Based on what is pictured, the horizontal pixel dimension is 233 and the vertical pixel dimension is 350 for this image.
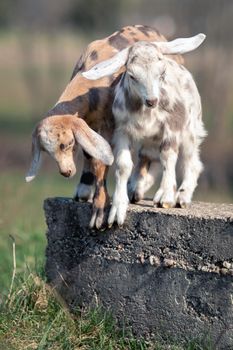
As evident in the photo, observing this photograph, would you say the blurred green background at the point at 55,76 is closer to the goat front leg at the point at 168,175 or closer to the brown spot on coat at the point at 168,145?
the goat front leg at the point at 168,175

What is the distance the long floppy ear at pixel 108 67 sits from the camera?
22.7ft

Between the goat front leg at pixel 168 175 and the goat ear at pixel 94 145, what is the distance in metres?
0.40

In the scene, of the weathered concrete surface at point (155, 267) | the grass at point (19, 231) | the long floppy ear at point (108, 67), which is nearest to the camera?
the weathered concrete surface at point (155, 267)

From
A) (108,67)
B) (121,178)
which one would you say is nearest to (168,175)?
(121,178)

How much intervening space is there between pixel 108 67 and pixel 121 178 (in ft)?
2.46

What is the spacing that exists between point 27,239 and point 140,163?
8.68 ft

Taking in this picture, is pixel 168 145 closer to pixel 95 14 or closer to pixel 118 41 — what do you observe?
pixel 118 41

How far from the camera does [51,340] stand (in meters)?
6.69

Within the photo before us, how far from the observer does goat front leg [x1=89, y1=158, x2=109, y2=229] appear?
6.98 metres

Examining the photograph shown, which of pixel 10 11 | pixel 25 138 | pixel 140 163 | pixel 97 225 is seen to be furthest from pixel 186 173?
pixel 10 11

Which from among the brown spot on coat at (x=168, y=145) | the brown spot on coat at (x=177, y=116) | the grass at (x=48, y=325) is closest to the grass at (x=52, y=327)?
the grass at (x=48, y=325)

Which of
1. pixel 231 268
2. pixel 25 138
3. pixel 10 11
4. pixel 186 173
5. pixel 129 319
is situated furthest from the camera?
pixel 10 11

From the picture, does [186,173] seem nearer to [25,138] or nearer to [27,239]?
[27,239]

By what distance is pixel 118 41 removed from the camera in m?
7.75
